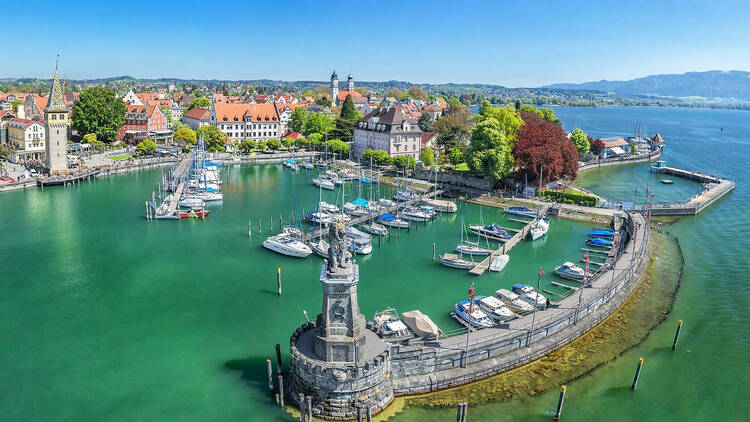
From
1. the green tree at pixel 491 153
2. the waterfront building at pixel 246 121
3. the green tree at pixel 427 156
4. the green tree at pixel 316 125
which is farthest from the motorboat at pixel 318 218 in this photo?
the waterfront building at pixel 246 121

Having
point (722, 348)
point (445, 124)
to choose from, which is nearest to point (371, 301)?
point (722, 348)

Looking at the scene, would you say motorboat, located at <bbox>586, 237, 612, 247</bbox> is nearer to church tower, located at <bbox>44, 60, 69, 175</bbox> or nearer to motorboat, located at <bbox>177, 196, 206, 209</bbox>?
motorboat, located at <bbox>177, 196, 206, 209</bbox>

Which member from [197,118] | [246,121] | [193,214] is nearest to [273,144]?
[246,121]

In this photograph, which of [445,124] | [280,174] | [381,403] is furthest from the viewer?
[445,124]

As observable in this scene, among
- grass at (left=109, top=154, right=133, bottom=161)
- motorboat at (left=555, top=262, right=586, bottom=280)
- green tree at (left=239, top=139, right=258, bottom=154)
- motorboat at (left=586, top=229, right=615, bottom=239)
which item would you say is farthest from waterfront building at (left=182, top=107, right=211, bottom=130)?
motorboat at (left=555, top=262, right=586, bottom=280)

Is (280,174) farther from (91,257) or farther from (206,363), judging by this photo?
(206,363)
